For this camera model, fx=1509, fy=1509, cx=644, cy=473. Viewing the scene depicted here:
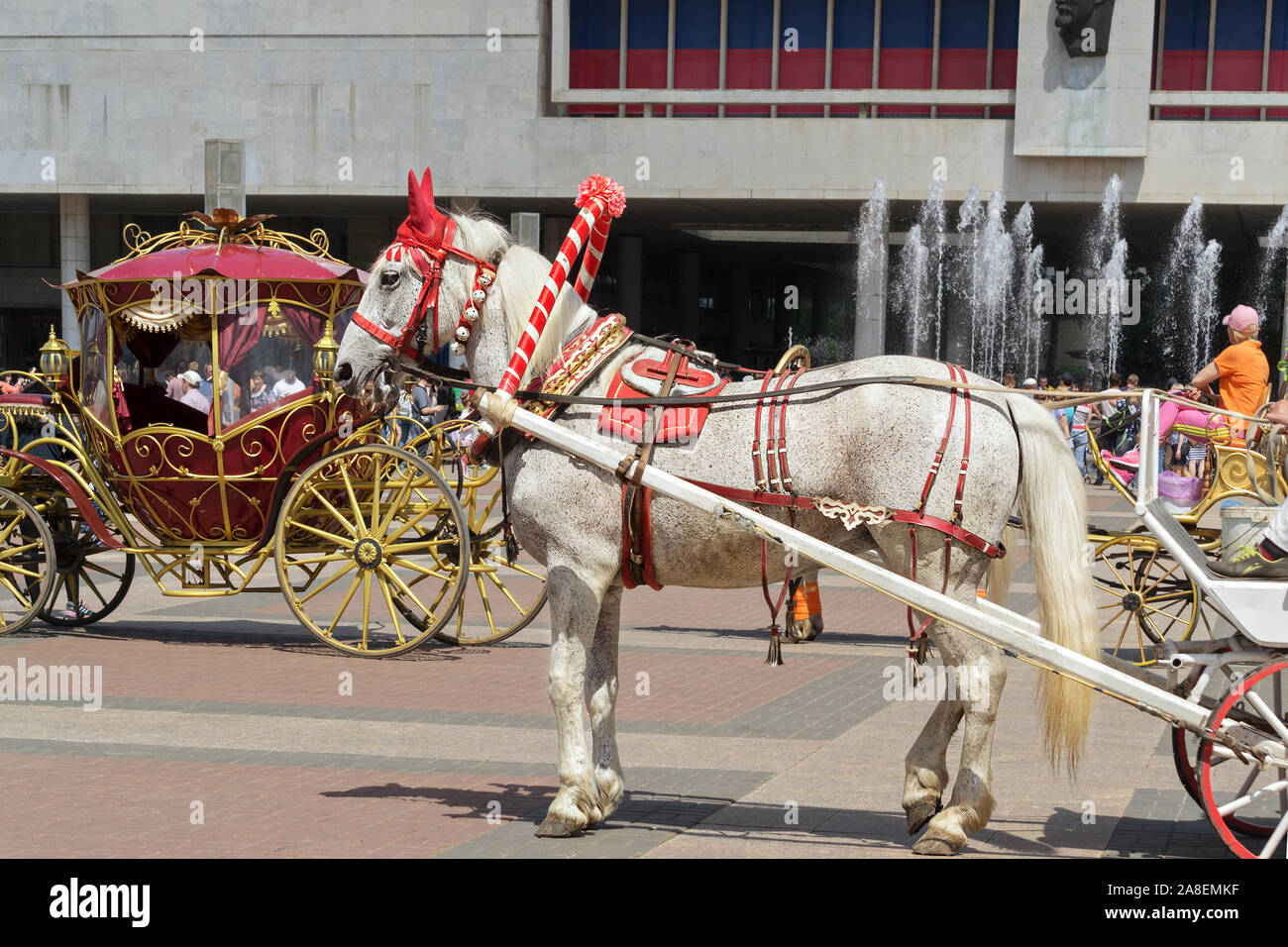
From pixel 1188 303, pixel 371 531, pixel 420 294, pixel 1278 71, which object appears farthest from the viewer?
pixel 1188 303

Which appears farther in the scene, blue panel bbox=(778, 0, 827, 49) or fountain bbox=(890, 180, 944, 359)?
blue panel bbox=(778, 0, 827, 49)

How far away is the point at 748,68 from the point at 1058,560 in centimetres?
3275

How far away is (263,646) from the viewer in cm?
1087

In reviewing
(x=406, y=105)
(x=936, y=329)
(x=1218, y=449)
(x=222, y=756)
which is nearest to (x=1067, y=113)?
(x=936, y=329)

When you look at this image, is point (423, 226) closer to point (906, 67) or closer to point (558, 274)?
point (558, 274)

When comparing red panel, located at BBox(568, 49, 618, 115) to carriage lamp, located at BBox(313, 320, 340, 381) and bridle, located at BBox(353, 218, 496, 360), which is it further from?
bridle, located at BBox(353, 218, 496, 360)

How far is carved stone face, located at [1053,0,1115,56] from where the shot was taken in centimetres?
3269

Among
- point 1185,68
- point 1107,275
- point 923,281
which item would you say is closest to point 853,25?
point 923,281

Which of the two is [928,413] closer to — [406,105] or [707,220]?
[406,105]

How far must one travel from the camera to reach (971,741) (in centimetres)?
558

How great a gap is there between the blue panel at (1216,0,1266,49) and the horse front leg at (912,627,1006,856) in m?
34.0

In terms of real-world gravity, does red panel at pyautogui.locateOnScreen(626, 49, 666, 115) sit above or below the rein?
above

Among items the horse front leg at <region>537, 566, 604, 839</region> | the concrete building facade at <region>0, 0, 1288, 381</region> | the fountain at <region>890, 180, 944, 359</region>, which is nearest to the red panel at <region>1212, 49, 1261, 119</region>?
the concrete building facade at <region>0, 0, 1288, 381</region>

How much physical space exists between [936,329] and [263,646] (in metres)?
32.0
